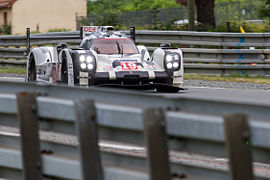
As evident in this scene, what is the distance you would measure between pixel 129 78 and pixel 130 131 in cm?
841

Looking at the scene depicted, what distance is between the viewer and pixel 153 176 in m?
3.55

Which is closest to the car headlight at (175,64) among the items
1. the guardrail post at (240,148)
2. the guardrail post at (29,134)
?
the guardrail post at (29,134)

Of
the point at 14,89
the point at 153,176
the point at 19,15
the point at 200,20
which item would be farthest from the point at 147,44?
the point at 19,15

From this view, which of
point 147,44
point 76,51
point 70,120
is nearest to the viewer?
point 70,120

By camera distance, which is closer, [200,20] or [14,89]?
[14,89]

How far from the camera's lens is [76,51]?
12203mm

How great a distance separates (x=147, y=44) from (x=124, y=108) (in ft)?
52.7

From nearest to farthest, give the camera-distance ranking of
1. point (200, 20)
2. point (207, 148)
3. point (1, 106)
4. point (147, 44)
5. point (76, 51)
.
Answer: point (207, 148), point (1, 106), point (76, 51), point (147, 44), point (200, 20)

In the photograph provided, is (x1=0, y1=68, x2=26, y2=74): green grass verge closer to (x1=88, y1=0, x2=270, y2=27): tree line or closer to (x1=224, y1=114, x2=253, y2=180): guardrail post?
(x1=88, y1=0, x2=270, y2=27): tree line

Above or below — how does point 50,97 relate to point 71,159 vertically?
above

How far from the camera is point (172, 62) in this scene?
1277 cm

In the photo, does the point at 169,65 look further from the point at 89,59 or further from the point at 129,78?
the point at 89,59

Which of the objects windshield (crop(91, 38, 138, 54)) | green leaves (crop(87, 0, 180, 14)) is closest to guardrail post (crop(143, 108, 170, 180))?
windshield (crop(91, 38, 138, 54))

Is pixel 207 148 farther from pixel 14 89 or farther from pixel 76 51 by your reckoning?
pixel 76 51
